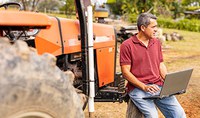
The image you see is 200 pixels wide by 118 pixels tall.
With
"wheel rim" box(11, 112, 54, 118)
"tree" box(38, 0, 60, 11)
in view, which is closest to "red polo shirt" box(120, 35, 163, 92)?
"wheel rim" box(11, 112, 54, 118)

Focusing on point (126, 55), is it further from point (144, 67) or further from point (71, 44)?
point (71, 44)

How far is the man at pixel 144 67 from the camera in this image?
163 inches

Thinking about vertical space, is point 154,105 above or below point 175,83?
below

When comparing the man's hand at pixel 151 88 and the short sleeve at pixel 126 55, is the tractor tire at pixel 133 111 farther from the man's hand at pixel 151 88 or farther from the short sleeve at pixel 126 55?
the short sleeve at pixel 126 55

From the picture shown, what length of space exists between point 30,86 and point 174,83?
7.40 ft

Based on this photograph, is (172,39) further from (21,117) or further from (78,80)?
(21,117)

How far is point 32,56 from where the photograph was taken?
226 centimetres

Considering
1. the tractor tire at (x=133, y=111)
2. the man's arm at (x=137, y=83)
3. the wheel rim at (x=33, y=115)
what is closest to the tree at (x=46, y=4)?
the tractor tire at (x=133, y=111)

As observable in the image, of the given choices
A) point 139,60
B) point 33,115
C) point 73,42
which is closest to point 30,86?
point 33,115

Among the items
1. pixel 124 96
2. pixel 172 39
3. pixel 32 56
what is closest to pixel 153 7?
pixel 172 39

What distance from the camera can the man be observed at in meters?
4.13

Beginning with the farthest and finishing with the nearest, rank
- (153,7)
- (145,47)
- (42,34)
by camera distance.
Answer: (153,7) → (145,47) → (42,34)

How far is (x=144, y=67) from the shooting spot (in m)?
4.21

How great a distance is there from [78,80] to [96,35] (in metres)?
0.55
